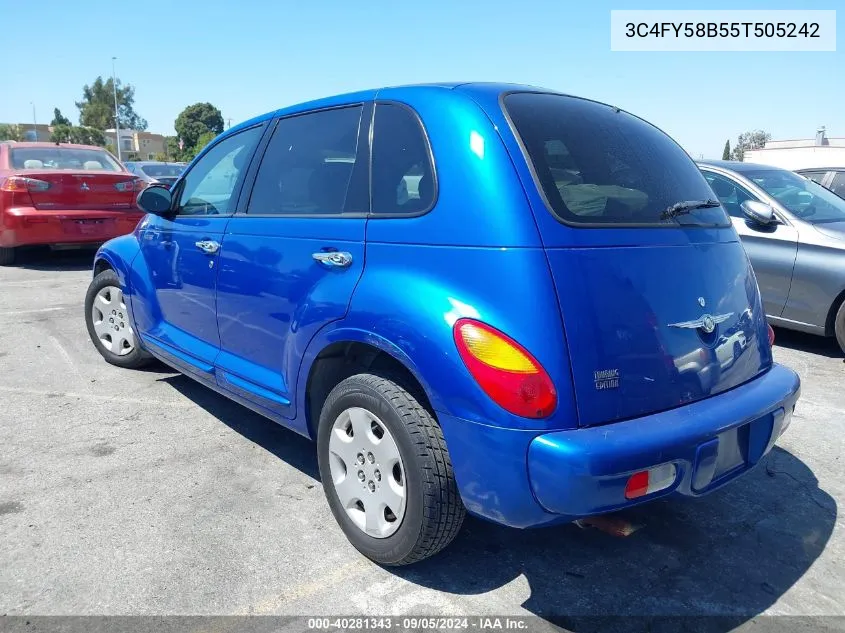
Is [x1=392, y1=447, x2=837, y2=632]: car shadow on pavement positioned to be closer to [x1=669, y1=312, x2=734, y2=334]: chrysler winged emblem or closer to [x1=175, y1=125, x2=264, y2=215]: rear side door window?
[x1=669, y1=312, x2=734, y2=334]: chrysler winged emblem

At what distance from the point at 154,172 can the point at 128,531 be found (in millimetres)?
14229

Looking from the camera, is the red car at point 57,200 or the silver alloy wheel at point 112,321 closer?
the silver alloy wheel at point 112,321

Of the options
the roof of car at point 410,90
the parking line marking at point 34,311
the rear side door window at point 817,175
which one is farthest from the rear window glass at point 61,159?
the rear side door window at point 817,175

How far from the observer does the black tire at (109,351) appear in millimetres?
4637

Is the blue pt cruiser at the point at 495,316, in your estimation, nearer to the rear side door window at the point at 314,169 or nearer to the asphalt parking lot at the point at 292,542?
the rear side door window at the point at 314,169

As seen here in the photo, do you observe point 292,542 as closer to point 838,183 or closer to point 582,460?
point 582,460

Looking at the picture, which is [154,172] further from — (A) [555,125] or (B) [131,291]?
(A) [555,125]

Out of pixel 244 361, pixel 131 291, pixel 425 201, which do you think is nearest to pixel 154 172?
pixel 131 291

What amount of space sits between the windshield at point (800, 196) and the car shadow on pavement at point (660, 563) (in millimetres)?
3445

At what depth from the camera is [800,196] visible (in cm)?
600

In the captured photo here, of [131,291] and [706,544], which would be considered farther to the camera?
[131,291]

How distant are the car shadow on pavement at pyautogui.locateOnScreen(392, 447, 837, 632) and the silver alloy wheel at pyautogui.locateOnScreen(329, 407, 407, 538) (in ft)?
0.84

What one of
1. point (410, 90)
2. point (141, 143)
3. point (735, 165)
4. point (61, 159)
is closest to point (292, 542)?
point (410, 90)

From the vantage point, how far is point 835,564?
103 inches
